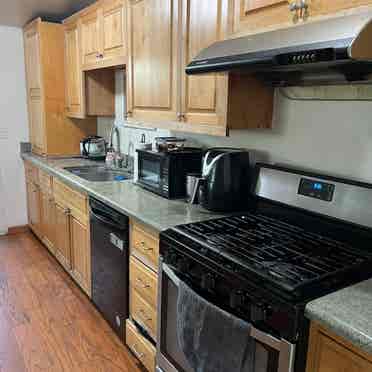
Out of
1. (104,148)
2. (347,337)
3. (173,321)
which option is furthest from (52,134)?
(347,337)

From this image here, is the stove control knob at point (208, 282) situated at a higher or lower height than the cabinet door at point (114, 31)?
lower

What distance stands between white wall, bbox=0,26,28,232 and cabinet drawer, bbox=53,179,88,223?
4.01ft

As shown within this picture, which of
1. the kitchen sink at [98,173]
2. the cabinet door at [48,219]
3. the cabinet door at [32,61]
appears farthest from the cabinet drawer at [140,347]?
the cabinet door at [32,61]

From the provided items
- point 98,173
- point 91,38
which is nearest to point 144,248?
point 98,173

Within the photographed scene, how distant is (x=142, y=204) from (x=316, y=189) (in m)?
0.94

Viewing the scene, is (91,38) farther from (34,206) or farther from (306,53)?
(306,53)

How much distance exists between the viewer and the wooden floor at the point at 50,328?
6.82 ft

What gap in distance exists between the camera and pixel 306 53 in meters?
1.13

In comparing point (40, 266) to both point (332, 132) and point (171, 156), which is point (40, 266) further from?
point (332, 132)

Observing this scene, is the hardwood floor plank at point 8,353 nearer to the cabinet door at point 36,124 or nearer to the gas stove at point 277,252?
the gas stove at point 277,252

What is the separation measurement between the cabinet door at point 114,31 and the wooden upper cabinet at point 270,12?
3.61 ft

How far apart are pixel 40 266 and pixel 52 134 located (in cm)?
128

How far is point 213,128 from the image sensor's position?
5.90 ft

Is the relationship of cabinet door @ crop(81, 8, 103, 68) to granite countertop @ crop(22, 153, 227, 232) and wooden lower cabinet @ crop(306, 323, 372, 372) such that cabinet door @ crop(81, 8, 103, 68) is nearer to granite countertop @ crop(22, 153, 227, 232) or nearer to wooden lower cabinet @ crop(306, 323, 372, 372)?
granite countertop @ crop(22, 153, 227, 232)
